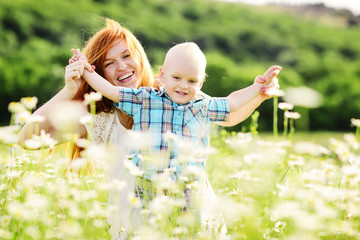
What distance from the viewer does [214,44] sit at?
2625 centimetres

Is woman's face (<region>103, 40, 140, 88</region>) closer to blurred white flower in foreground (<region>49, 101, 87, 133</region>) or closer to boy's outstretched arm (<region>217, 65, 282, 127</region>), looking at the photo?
blurred white flower in foreground (<region>49, 101, 87, 133</region>)

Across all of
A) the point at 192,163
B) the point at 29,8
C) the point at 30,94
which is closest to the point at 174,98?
the point at 192,163

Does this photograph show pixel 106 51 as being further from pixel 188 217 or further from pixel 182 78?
pixel 188 217

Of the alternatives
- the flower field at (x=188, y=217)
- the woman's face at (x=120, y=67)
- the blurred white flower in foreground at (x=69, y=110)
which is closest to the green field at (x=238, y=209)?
the flower field at (x=188, y=217)

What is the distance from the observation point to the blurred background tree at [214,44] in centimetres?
1705

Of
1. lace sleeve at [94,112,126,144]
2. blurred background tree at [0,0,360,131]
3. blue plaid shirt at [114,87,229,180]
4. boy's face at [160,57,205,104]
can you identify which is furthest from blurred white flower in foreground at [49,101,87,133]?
blurred background tree at [0,0,360,131]

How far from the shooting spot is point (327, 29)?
102ft

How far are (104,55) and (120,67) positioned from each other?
0.52ft

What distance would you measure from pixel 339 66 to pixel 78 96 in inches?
851

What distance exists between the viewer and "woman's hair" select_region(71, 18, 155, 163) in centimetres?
295

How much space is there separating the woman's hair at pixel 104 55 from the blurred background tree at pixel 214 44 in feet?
33.5

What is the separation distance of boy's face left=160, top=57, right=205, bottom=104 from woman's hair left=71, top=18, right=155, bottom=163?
0.66 meters

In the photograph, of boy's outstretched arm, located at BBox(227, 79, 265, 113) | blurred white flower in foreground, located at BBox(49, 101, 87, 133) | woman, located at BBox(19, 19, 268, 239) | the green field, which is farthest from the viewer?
woman, located at BBox(19, 19, 268, 239)

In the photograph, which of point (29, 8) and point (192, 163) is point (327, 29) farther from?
point (192, 163)
